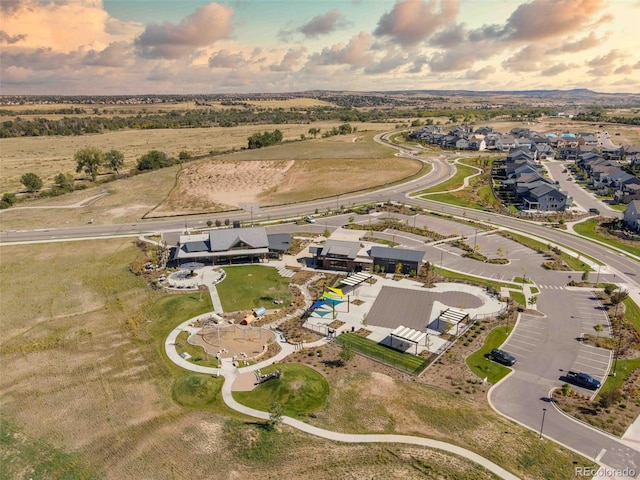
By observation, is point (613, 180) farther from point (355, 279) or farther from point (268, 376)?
point (268, 376)

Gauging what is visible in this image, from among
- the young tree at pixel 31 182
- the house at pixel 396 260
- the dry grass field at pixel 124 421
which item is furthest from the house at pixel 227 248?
the young tree at pixel 31 182

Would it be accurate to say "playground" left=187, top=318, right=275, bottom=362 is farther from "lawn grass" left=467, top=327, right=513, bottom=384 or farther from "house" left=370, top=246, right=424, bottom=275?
"house" left=370, top=246, right=424, bottom=275

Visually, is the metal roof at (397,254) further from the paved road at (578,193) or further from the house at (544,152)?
the house at (544,152)

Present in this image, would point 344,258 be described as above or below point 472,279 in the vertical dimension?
above

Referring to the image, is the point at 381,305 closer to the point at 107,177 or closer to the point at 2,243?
the point at 2,243

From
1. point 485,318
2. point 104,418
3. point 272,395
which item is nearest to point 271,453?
point 272,395

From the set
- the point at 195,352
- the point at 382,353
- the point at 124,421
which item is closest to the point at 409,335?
the point at 382,353
